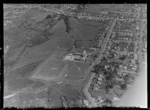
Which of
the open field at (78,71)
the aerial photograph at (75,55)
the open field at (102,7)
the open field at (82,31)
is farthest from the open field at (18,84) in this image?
the open field at (102,7)

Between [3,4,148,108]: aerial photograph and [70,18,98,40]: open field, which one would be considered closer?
[3,4,148,108]: aerial photograph

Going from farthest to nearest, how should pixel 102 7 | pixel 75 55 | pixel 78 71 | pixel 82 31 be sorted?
pixel 82 31 < pixel 102 7 < pixel 75 55 < pixel 78 71

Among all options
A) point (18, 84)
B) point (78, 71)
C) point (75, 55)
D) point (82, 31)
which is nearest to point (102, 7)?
point (82, 31)

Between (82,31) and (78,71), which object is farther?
(82,31)

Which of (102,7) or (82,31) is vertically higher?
(102,7)

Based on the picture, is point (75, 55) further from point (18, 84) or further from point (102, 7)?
point (18, 84)

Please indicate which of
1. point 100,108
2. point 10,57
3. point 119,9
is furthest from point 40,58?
point 119,9

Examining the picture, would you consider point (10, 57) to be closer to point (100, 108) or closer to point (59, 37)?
point (59, 37)

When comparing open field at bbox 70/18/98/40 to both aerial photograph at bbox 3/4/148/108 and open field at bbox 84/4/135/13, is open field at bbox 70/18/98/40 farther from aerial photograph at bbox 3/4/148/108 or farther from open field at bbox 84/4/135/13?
open field at bbox 84/4/135/13

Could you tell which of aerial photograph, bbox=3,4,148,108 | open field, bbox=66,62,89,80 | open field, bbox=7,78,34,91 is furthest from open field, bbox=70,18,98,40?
open field, bbox=7,78,34,91
